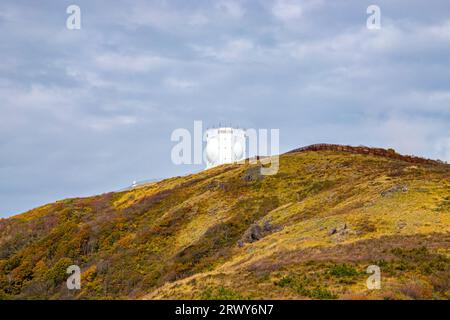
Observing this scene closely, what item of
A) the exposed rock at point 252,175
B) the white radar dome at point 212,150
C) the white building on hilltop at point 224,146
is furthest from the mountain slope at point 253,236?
the white radar dome at point 212,150

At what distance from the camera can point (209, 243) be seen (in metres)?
50.5

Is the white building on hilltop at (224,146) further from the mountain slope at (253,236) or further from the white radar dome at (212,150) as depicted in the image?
the mountain slope at (253,236)

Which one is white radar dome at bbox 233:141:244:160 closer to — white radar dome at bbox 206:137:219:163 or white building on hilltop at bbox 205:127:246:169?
white building on hilltop at bbox 205:127:246:169

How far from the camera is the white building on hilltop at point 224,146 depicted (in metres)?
117

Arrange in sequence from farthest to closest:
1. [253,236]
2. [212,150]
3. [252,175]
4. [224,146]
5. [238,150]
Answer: [238,150]
[212,150]
[224,146]
[252,175]
[253,236]

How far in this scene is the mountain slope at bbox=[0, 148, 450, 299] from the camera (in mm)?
27188

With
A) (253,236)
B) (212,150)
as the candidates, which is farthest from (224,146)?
(253,236)

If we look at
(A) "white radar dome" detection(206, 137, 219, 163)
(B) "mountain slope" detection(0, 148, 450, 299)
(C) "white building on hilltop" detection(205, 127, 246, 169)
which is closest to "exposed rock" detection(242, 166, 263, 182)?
(B) "mountain slope" detection(0, 148, 450, 299)

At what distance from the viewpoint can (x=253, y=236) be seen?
157 feet

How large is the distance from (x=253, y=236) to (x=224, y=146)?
2770 inches

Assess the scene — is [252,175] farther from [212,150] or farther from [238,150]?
[238,150]

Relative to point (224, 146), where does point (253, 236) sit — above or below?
below

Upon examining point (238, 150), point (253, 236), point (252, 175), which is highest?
point (238, 150)
